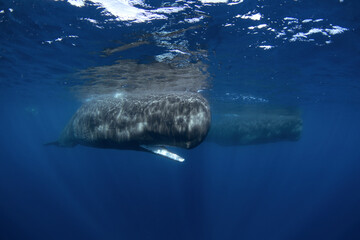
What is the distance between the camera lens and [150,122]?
176 inches

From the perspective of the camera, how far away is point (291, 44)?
9.89 m

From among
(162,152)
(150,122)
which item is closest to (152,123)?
(150,122)

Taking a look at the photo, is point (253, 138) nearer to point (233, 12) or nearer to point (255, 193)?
point (233, 12)

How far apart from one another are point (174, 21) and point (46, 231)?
74.5 ft

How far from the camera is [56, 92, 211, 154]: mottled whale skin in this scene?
399 centimetres

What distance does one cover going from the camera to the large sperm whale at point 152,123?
3.99m

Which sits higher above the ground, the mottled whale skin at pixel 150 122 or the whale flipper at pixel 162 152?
the mottled whale skin at pixel 150 122

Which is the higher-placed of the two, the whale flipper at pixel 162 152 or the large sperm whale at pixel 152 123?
the large sperm whale at pixel 152 123

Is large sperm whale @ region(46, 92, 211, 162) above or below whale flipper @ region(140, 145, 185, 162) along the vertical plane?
above

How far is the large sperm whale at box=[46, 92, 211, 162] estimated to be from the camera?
3.99 metres

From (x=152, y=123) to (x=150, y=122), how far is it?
9cm

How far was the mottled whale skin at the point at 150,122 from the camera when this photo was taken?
3990mm

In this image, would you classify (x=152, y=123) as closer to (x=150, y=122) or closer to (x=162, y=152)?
(x=150, y=122)

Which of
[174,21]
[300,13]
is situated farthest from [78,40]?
[300,13]
